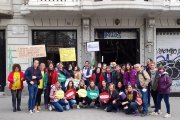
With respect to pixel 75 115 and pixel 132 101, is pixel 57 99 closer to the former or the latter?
pixel 75 115

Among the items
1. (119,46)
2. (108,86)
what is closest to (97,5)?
(119,46)

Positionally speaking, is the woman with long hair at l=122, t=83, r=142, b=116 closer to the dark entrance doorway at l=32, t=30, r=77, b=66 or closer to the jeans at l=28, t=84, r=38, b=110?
the jeans at l=28, t=84, r=38, b=110

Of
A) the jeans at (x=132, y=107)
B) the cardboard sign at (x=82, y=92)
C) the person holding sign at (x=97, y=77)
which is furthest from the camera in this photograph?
the person holding sign at (x=97, y=77)

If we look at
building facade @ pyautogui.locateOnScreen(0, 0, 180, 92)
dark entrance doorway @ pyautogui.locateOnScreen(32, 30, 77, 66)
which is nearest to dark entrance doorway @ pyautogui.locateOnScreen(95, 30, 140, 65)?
building facade @ pyautogui.locateOnScreen(0, 0, 180, 92)

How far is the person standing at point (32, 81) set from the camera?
885 cm

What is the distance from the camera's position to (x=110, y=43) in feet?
49.6

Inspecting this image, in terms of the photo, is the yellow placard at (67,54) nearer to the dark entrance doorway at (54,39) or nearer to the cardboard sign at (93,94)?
the cardboard sign at (93,94)

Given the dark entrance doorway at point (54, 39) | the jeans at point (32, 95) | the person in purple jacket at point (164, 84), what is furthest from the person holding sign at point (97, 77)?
the dark entrance doorway at point (54, 39)

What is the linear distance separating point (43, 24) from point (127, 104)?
718 centimetres

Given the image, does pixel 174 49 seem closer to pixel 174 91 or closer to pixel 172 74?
pixel 172 74

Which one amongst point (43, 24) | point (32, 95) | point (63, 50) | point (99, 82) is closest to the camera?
point (32, 95)

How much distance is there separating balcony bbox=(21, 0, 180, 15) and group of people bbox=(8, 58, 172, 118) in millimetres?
Result: 3698

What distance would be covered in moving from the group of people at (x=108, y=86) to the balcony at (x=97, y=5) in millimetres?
3698

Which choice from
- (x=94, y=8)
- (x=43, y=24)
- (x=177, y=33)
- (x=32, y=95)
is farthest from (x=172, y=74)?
(x=32, y=95)
